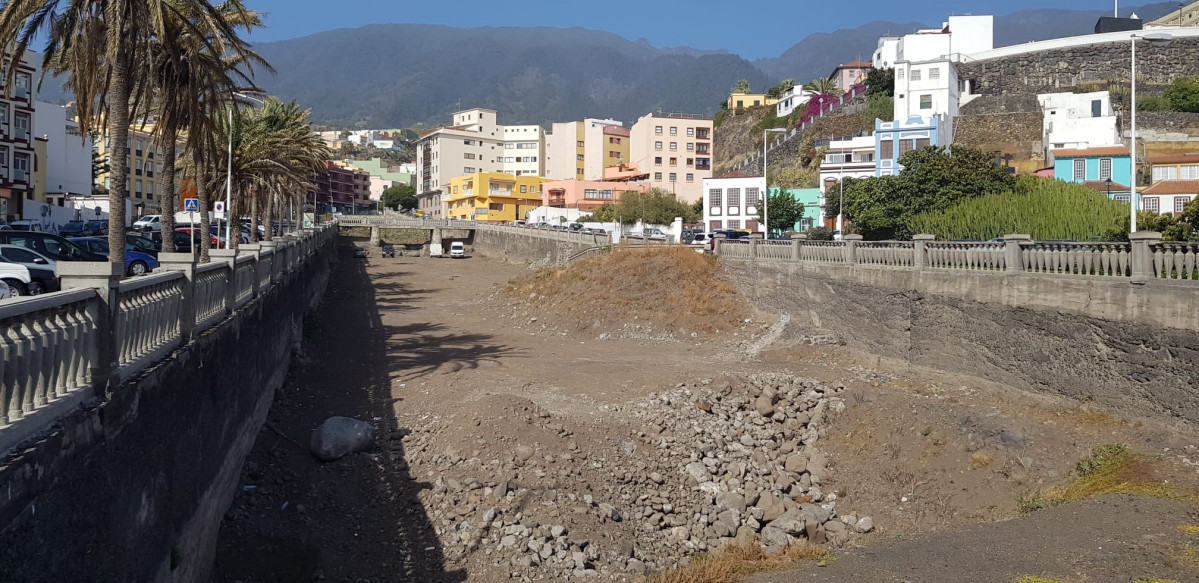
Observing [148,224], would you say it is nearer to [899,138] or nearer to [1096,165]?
[899,138]

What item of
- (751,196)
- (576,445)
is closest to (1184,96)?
(751,196)

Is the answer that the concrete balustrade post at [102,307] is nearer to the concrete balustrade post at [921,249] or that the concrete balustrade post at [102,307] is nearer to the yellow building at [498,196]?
the concrete balustrade post at [921,249]

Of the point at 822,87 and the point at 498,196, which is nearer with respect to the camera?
the point at 822,87

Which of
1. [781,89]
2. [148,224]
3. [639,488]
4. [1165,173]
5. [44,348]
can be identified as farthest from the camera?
[781,89]

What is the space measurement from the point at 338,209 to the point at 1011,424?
481 feet

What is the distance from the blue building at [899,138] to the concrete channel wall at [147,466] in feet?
194

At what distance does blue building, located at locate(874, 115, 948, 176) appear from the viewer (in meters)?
65.6

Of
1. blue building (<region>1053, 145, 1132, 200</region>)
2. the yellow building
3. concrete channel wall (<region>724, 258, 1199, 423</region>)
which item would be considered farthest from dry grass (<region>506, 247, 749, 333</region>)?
the yellow building

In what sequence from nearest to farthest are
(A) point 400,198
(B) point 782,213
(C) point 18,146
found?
(C) point 18,146 → (B) point 782,213 → (A) point 400,198

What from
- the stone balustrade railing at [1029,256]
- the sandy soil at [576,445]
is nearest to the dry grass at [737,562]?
the sandy soil at [576,445]

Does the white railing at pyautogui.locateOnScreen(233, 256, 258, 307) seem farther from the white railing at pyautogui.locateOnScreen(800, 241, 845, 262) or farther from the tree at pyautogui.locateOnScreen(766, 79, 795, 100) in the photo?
the tree at pyautogui.locateOnScreen(766, 79, 795, 100)

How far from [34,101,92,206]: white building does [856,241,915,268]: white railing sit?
57.0m

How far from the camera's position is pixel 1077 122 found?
221 ft

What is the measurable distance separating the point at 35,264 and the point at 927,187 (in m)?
39.0
